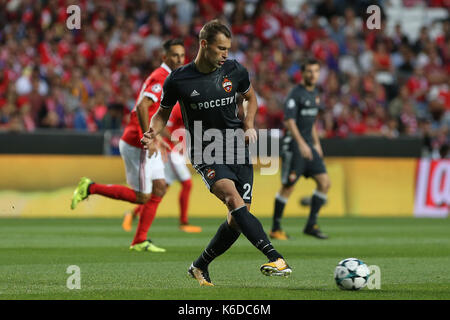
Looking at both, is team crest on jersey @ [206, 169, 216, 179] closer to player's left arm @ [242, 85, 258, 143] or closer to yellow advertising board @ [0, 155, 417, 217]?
player's left arm @ [242, 85, 258, 143]

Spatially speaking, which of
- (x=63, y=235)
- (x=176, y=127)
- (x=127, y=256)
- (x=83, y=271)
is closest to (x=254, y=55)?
(x=176, y=127)

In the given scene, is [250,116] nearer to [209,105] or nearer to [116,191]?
[209,105]

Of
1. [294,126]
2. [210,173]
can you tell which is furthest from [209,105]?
[294,126]

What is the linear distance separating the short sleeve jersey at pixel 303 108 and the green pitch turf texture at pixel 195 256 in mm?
1611

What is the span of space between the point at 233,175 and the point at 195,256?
3.02 m

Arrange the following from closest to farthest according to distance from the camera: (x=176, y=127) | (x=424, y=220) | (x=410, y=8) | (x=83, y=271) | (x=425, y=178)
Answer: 1. (x=83, y=271)
2. (x=176, y=127)
3. (x=424, y=220)
4. (x=425, y=178)
5. (x=410, y=8)

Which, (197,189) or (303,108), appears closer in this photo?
(303,108)

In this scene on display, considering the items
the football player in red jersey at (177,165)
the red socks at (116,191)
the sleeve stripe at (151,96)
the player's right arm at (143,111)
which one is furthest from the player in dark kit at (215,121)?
the football player in red jersey at (177,165)

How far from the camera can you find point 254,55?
2209 centimetres

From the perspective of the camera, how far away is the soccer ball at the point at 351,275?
7281mm

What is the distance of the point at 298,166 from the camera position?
13016 millimetres

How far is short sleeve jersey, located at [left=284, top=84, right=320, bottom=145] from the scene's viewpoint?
1289cm

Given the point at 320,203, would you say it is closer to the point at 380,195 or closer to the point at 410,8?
the point at 380,195

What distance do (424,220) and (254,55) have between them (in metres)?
6.86
